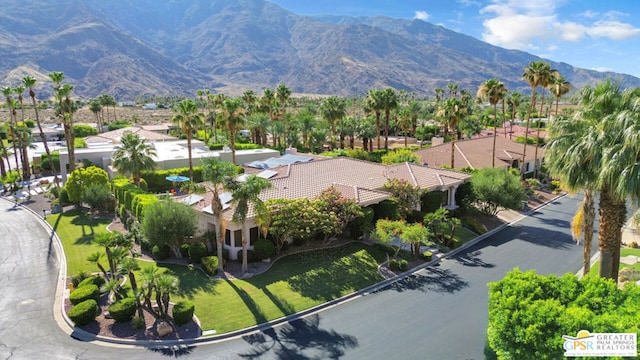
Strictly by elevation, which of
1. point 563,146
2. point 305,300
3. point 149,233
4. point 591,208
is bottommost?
point 305,300

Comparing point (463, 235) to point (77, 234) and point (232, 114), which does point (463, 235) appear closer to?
point (232, 114)

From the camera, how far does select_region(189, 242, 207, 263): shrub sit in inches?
1147

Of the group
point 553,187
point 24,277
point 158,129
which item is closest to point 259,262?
point 24,277

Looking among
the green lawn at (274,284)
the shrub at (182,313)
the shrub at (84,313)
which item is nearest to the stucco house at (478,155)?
the green lawn at (274,284)

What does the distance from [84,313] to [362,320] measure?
1468 cm

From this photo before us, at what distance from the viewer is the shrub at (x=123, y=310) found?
21578mm

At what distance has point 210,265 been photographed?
90.4 feet

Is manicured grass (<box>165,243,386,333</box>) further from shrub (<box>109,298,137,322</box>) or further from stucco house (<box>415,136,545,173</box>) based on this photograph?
stucco house (<box>415,136,545,173</box>)

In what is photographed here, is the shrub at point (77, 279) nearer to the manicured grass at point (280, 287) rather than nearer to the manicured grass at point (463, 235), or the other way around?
the manicured grass at point (280, 287)

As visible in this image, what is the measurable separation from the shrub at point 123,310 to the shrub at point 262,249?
9.05 meters

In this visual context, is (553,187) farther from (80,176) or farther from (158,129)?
(158,129)

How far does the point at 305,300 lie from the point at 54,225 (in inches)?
1130

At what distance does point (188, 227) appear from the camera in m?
29.2

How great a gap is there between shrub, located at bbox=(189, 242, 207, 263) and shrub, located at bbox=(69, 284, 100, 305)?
Answer: 651cm
